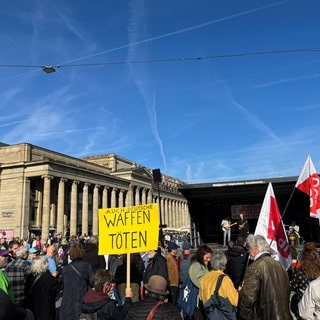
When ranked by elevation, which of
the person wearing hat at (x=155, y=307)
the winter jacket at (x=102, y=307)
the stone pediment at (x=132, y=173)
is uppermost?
the stone pediment at (x=132, y=173)

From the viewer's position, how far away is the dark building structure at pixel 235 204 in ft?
47.3

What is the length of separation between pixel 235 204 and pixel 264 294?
39.8ft

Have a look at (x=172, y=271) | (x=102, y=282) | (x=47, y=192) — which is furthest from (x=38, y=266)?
(x=47, y=192)

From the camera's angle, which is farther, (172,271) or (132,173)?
(132,173)

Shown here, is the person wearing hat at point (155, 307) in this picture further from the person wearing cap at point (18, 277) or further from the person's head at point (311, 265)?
the person wearing cap at point (18, 277)

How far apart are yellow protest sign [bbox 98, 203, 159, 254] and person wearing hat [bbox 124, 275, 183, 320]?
2131 mm

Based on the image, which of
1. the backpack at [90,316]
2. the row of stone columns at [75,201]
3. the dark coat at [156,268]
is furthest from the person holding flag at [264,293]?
the row of stone columns at [75,201]

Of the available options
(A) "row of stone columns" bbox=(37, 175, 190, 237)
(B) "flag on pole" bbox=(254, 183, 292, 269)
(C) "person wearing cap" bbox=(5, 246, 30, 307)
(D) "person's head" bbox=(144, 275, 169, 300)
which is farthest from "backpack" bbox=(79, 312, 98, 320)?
(A) "row of stone columns" bbox=(37, 175, 190, 237)

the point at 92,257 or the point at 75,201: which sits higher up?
the point at 75,201

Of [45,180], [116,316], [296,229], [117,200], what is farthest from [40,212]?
[116,316]

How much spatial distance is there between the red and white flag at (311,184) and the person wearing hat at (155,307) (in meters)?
5.12

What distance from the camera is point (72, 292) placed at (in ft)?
21.9

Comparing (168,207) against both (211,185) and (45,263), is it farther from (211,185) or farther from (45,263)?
(45,263)

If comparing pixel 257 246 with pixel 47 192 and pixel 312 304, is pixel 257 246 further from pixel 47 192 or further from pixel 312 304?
pixel 47 192
